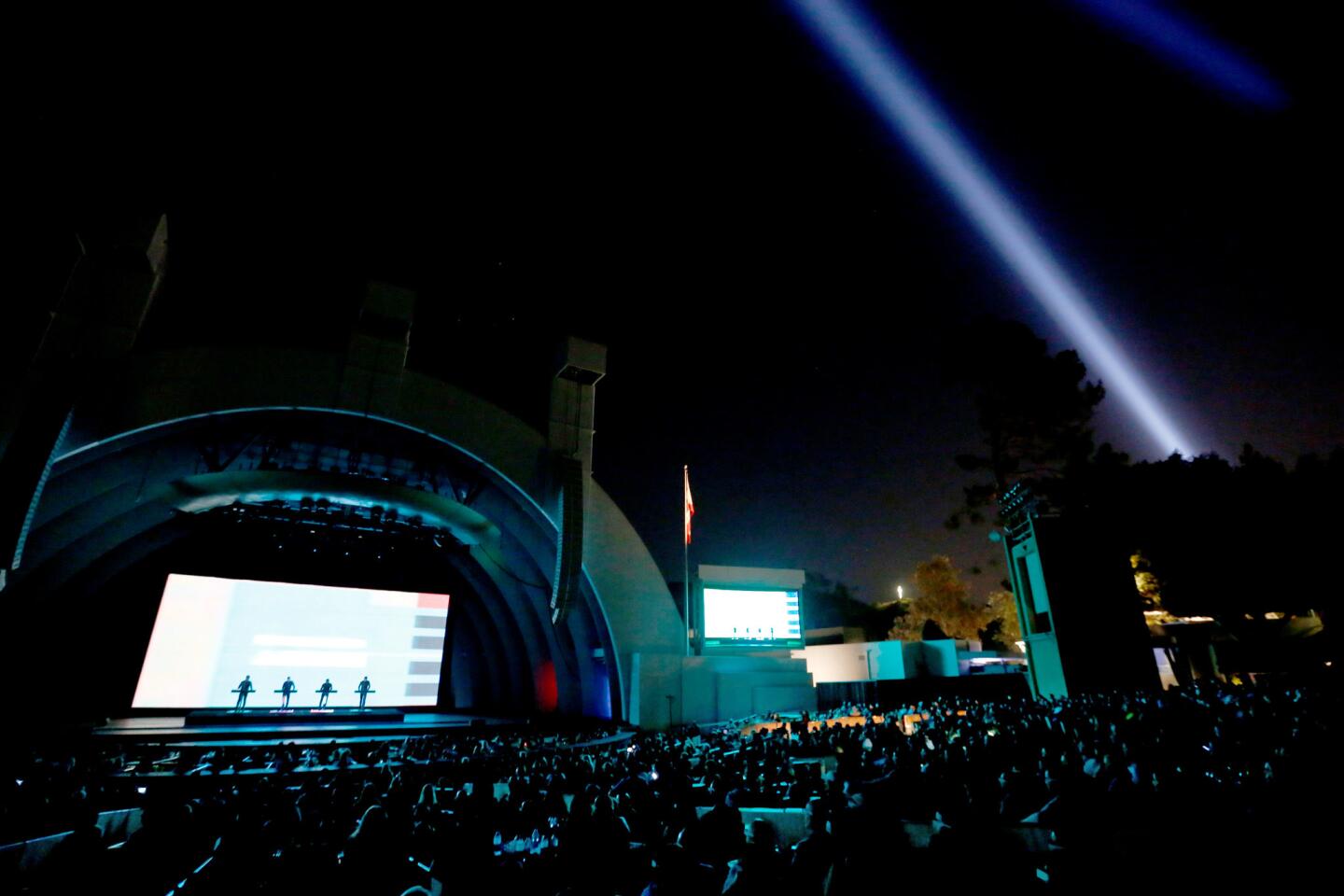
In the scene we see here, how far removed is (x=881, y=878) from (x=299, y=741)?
52.2ft

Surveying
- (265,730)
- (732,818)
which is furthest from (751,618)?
(732,818)

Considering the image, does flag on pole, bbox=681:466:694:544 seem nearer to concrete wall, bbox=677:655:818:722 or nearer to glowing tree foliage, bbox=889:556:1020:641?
concrete wall, bbox=677:655:818:722

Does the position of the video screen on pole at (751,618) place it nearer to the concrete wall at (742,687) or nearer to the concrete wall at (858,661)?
the concrete wall at (742,687)

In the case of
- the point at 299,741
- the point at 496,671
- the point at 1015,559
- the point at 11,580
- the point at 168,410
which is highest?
the point at 168,410

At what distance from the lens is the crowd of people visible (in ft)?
13.0

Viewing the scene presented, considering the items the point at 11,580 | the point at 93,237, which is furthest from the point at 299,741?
the point at 93,237

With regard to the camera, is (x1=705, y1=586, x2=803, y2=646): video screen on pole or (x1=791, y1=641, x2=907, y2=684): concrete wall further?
(x1=791, y1=641, x2=907, y2=684): concrete wall

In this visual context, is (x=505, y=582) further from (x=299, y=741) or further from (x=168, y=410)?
(x=168, y=410)

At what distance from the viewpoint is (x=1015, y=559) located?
25.4 m

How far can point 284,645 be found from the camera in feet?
65.5

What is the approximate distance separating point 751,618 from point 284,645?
17148 mm

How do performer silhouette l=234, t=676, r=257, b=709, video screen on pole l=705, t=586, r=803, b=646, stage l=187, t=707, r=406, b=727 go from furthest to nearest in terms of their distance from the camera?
video screen on pole l=705, t=586, r=803, b=646
performer silhouette l=234, t=676, r=257, b=709
stage l=187, t=707, r=406, b=727

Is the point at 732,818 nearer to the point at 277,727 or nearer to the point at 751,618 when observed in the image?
the point at 277,727

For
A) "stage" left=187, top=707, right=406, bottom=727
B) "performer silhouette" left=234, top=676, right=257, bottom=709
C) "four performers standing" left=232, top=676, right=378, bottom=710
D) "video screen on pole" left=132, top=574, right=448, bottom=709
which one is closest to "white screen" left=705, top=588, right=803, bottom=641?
"video screen on pole" left=132, top=574, right=448, bottom=709
